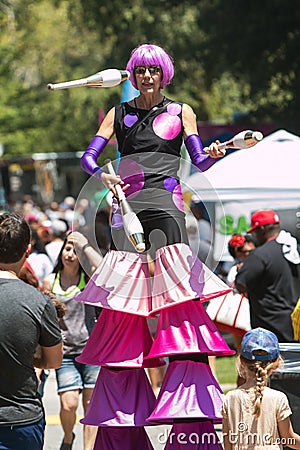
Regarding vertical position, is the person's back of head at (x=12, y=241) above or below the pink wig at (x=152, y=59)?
below

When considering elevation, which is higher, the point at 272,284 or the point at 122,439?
the point at 272,284

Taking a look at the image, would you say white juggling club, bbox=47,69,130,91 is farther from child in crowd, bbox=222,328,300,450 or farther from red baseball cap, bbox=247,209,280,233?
red baseball cap, bbox=247,209,280,233

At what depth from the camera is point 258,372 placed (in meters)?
4.94

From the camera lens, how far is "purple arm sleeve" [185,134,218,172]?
17.5 ft

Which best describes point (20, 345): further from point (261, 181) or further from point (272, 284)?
point (261, 181)

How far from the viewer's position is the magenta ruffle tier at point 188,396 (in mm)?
5254

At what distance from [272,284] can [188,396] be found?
3.42 meters

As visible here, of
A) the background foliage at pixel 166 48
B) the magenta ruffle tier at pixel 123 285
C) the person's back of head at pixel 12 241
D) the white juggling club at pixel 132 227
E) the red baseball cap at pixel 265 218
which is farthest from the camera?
the background foliage at pixel 166 48

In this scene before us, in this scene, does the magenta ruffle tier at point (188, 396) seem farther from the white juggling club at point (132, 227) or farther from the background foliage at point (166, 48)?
the background foliage at point (166, 48)

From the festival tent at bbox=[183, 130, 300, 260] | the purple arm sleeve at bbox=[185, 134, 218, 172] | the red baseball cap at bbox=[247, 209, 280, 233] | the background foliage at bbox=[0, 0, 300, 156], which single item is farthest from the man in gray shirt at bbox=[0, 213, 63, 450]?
the background foliage at bbox=[0, 0, 300, 156]

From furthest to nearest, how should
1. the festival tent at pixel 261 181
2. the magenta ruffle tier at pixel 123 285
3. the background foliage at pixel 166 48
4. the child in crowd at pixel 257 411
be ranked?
the background foliage at pixel 166 48, the festival tent at pixel 261 181, the magenta ruffle tier at pixel 123 285, the child in crowd at pixel 257 411

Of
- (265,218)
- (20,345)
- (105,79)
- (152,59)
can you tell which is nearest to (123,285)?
(20,345)

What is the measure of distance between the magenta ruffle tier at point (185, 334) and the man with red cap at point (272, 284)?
123 inches

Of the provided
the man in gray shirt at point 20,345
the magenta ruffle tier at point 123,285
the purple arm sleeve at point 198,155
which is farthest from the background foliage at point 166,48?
the man in gray shirt at point 20,345
